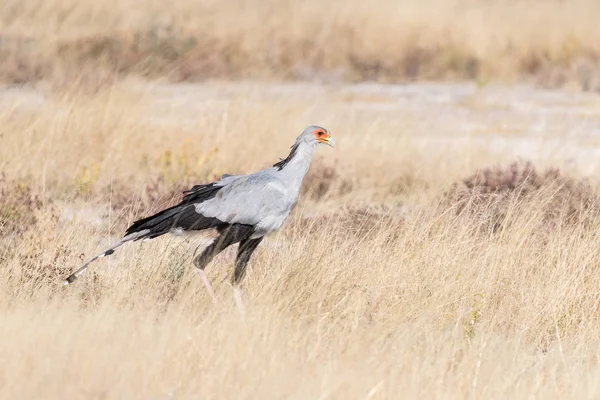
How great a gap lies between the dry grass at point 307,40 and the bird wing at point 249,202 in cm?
958

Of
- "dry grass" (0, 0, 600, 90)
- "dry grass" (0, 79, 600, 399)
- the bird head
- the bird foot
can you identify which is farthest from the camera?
"dry grass" (0, 0, 600, 90)

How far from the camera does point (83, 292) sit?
6043 mm

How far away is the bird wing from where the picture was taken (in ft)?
19.7

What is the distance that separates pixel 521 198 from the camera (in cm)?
817

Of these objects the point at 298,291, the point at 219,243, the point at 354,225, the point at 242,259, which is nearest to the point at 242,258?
Result: the point at 242,259

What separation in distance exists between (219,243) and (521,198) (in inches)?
110

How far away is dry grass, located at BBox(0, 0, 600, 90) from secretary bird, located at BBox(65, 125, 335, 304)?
9.54 metres

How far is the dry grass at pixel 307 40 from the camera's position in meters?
16.7

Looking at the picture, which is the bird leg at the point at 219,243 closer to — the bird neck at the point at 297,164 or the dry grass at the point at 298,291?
the dry grass at the point at 298,291

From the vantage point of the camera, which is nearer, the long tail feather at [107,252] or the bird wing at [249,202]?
the long tail feather at [107,252]

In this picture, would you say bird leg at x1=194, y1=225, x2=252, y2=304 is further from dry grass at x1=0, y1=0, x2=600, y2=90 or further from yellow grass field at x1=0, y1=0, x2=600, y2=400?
dry grass at x1=0, y1=0, x2=600, y2=90

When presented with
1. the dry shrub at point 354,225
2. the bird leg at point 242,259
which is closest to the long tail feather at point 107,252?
the bird leg at point 242,259

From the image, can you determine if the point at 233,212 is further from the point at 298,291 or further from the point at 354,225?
the point at 354,225

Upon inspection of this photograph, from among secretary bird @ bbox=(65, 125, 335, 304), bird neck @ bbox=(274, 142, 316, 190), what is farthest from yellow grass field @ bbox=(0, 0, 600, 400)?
bird neck @ bbox=(274, 142, 316, 190)
